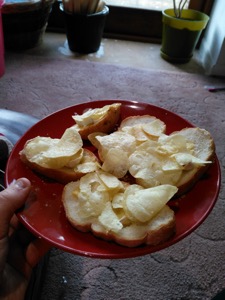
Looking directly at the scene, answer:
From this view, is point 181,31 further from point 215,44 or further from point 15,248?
point 15,248

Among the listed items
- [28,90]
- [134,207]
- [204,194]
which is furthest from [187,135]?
[28,90]

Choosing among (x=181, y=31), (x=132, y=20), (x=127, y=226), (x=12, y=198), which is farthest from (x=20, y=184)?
(x=132, y=20)

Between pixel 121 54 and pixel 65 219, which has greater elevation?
pixel 65 219

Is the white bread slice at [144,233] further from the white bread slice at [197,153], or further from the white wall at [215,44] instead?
the white wall at [215,44]

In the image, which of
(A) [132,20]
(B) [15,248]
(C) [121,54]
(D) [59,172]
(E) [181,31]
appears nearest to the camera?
(D) [59,172]

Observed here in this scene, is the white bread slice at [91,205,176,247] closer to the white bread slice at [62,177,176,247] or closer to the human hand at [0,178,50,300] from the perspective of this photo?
the white bread slice at [62,177,176,247]

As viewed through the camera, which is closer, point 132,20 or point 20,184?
point 20,184

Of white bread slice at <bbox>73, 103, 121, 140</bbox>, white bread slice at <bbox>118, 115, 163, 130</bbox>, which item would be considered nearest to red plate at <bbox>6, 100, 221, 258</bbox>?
white bread slice at <bbox>73, 103, 121, 140</bbox>
